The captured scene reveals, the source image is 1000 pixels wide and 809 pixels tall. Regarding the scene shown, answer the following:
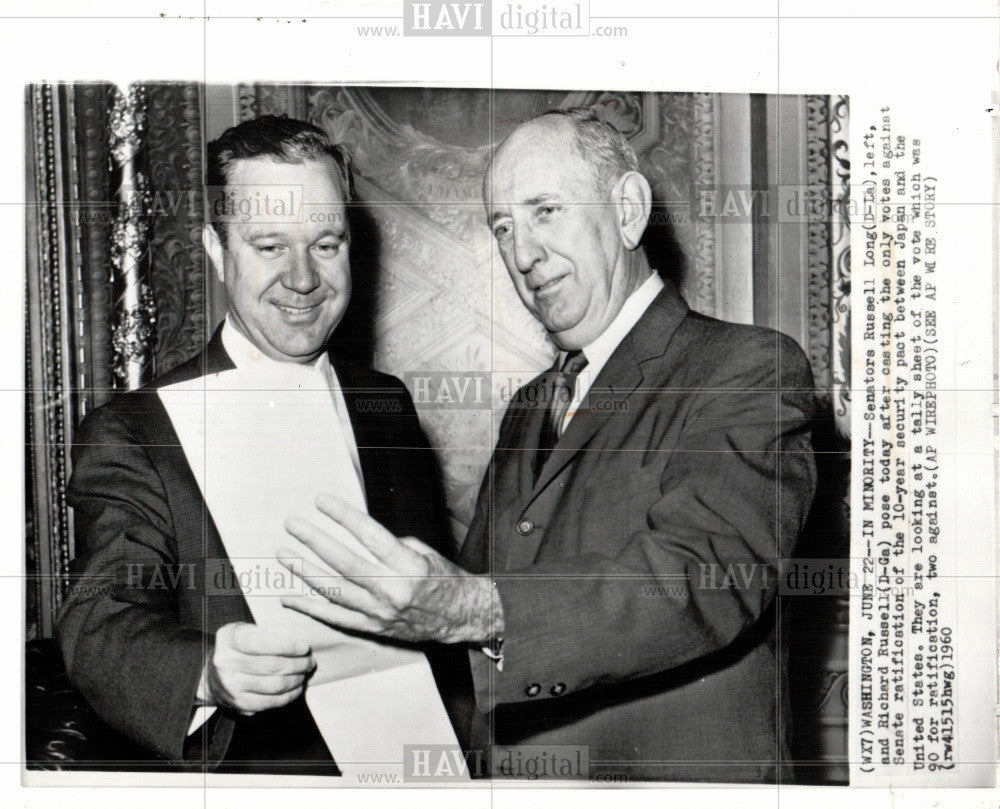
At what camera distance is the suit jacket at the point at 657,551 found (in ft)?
4.64

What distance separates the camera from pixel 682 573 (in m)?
1.42

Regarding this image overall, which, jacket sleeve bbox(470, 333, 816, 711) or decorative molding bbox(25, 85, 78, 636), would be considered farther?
decorative molding bbox(25, 85, 78, 636)

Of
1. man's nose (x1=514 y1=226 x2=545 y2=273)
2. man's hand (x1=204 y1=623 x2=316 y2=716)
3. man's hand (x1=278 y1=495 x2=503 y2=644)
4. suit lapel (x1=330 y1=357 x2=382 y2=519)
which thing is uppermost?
man's nose (x1=514 y1=226 x2=545 y2=273)

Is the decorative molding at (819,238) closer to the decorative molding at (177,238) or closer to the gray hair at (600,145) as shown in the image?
the gray hair at (600,145)

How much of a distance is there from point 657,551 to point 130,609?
83 cm

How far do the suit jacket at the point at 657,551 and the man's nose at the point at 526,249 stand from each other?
0.19 m

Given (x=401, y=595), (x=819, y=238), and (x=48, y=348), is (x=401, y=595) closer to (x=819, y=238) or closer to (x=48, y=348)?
(x=48, y=348)

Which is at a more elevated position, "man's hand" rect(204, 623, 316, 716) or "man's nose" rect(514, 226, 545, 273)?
"man's nose" rect(514, 226, 545, 273)

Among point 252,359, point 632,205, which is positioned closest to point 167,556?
point 252,359

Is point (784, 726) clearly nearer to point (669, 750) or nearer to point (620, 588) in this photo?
point (669, 750)

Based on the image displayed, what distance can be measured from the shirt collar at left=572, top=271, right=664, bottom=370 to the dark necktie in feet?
0.08

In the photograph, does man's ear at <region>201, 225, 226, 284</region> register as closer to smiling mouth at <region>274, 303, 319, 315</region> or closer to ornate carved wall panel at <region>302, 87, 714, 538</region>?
smiling mouth at <region>274, 303, 319, 315</region>

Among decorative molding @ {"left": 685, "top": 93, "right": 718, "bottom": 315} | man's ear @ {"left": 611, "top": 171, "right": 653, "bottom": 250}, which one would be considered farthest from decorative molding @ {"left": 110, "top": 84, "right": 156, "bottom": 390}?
decorative molding @ {"left": 685, "top": 93, "right": 718, "bottom": 315}

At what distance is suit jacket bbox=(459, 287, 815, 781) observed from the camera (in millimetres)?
1413
